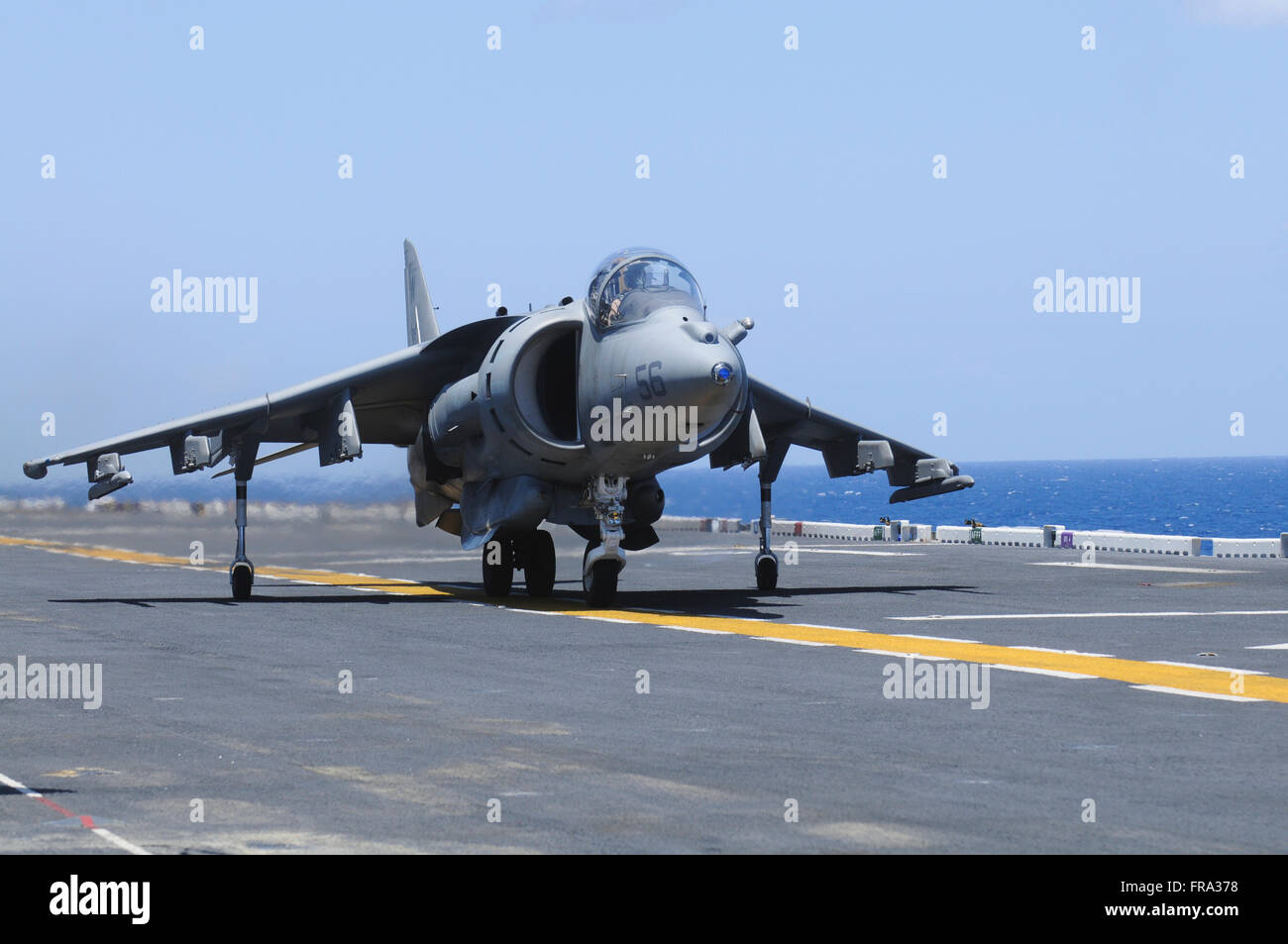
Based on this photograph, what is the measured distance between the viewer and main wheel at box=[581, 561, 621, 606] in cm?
2600

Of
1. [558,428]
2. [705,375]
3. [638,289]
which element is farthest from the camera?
[558,428]

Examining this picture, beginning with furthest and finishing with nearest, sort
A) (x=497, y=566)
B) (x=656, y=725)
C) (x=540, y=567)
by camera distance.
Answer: (x=497, y=566) < (x=540, y=567) < (x=656, y=725)

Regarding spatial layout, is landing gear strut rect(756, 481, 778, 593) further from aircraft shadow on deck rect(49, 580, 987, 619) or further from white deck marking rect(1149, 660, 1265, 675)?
white deck marking rect(1149, 660, 1265, 675)

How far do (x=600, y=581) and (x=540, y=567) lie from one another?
10.8 ft

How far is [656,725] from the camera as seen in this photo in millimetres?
Answer: 13984

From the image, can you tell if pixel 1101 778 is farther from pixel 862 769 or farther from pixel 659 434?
pixel 659 434

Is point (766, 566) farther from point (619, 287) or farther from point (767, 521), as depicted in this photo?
Result: point (619, 287)

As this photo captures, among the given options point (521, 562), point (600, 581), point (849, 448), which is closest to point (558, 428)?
point (600, 581)

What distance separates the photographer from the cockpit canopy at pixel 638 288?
24.4 meters

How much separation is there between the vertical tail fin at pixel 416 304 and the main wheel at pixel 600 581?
12005 millimetres

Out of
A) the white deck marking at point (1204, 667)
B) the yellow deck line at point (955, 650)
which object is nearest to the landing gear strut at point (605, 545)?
the yellow deck line at point (955, 650)

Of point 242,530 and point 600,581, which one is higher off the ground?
point 242,530

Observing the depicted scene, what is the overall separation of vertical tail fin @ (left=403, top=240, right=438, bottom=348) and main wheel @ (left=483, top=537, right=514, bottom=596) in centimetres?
843

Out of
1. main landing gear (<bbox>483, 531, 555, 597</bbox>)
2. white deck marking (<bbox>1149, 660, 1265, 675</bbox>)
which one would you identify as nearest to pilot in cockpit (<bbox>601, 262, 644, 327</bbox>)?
main landing gear (<bbox>483, 531, 555, 597</bbox>)
